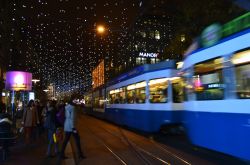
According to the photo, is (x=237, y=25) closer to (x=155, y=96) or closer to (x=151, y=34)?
(x=155, y=96)

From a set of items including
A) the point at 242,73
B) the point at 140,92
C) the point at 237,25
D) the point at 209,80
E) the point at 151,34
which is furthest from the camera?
the point at 151,34

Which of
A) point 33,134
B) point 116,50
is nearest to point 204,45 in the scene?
point 33,134

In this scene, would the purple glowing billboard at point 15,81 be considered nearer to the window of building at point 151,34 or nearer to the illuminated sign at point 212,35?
the illuminated sign at point 212,35

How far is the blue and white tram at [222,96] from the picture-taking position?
27.5 ft

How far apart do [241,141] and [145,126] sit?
9.36 metres

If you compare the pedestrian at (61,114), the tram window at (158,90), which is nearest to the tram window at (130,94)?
the tram window at (158,90)

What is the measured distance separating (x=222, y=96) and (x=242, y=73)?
102cm

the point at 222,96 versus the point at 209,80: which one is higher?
the point at 209,80

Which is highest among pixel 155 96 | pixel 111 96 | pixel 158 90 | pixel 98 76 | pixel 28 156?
pixel 98 76

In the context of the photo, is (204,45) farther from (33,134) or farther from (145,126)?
(33,134)

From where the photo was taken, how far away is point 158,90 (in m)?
17.2

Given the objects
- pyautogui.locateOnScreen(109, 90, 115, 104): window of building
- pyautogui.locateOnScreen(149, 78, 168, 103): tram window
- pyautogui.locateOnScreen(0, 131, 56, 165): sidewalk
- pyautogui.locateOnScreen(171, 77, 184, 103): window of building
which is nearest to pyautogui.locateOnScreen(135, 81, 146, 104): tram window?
pyautogui.locateOnScreen(149, 78, 168, 103): tram window

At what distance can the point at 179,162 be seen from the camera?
35.1ft

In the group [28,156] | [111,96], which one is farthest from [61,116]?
[111,96]
